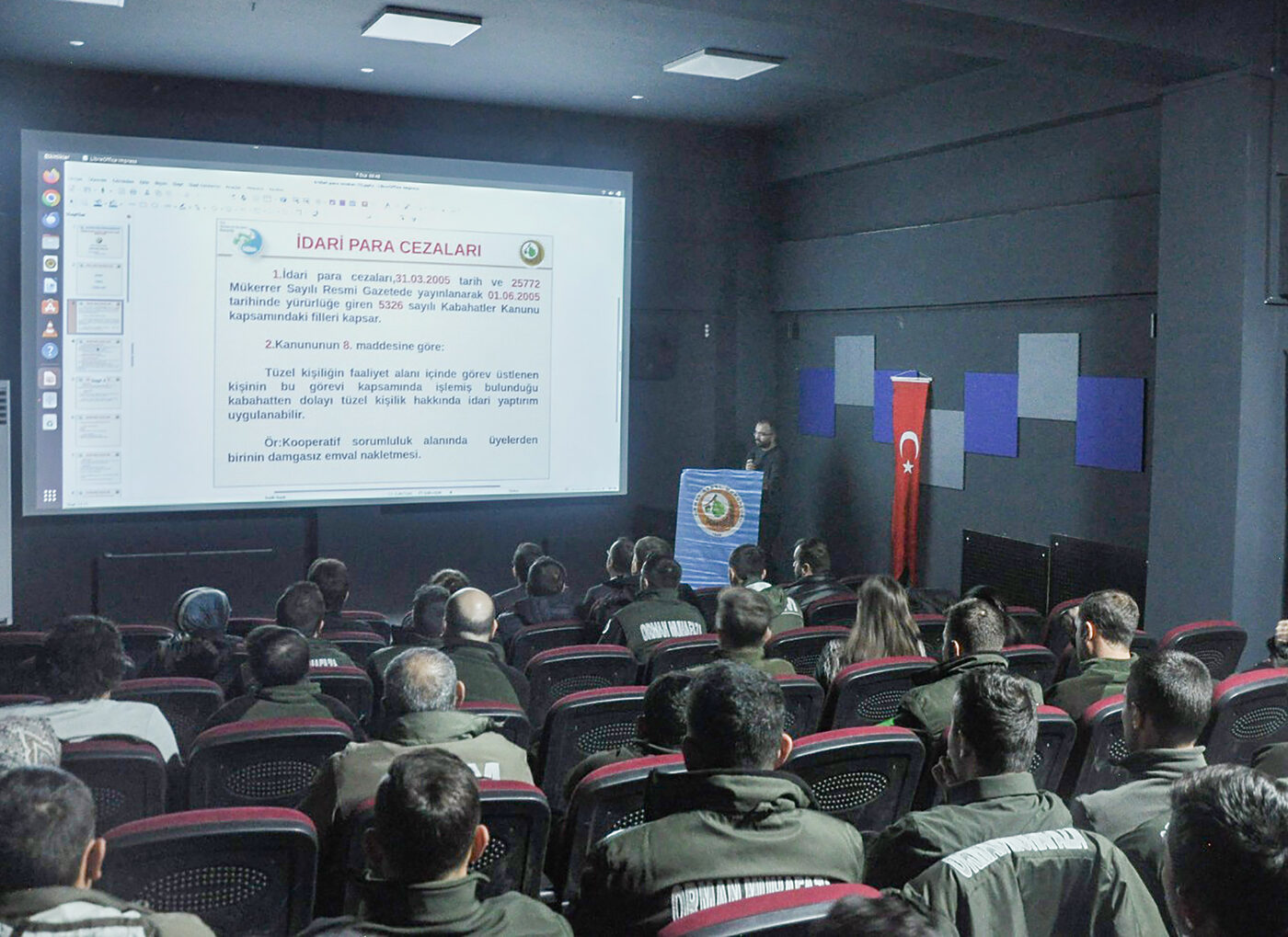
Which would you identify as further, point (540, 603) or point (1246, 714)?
point (540, 603)

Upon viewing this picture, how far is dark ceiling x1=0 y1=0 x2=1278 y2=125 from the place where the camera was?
215 inches

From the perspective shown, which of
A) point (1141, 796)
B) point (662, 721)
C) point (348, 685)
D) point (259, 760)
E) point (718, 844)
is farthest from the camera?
point (348, 685)

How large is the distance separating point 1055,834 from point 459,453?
6.55 m

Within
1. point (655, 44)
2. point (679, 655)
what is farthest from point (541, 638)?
point (655, 44)

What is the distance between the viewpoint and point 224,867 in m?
2.28

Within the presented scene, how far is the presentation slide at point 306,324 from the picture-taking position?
733 centimetres

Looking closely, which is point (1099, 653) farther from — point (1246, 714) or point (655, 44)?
point (655, 44)

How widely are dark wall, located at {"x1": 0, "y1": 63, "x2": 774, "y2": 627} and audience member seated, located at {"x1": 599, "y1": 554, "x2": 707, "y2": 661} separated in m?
3.55

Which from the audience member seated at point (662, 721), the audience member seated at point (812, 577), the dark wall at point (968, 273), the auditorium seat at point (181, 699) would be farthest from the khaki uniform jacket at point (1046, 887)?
the dark wall at point (968, 273)

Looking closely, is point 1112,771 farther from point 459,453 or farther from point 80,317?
point 80,317

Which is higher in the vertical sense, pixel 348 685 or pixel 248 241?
pixel 248 241

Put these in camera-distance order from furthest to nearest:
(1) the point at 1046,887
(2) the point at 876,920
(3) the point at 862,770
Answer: (3) the point at 862,770, (1) the point at 1046,887, (2) the point at 876,920

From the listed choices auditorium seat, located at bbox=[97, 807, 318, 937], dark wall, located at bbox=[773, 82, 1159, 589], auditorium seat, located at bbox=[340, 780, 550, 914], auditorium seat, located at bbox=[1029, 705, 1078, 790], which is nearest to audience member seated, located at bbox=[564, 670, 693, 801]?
auditorium seat, located at bbox=[340, 780, 550, 914]

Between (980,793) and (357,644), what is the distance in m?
3.23
